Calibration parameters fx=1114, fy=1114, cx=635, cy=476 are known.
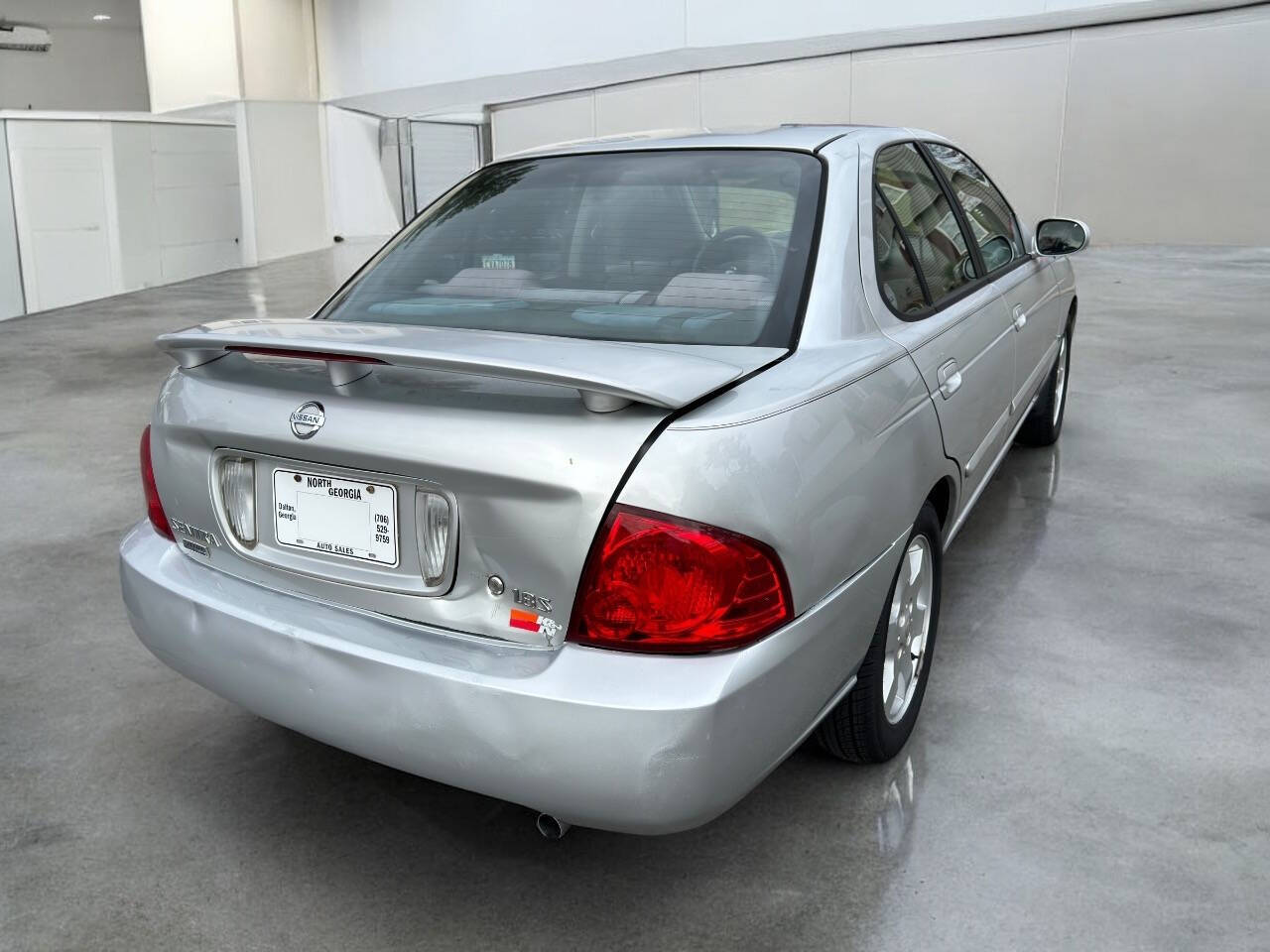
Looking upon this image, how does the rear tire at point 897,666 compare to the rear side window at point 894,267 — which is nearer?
the rear tire at point 897,666

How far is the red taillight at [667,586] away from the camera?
1763 millimetres

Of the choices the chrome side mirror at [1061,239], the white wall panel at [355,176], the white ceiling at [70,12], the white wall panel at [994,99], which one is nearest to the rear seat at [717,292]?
the chrome side mirror at [1061,239]

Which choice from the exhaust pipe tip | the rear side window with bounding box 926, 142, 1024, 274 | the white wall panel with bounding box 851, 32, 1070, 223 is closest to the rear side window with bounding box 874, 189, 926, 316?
the rear side window with bounding box 926, 142, 1024, 274

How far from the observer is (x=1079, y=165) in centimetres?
1392

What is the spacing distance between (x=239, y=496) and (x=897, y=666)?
1.50 metres

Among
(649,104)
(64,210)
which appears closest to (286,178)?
(649,104)

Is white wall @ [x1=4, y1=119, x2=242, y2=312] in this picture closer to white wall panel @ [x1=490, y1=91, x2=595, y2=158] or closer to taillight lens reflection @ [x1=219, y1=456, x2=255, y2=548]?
white wall panel @ [x1=490, y1=91, x2=595, y2=158]

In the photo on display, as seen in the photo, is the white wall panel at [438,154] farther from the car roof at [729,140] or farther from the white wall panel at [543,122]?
the car roof at [729,140]

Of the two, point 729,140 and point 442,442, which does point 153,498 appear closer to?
point 442,442

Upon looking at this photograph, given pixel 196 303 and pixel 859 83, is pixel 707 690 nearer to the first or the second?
pixel 196 303

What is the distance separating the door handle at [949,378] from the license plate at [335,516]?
1371 mm

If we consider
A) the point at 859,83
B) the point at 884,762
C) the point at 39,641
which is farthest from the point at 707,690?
the point at 859,83

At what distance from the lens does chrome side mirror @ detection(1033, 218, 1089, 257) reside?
14.0 ft

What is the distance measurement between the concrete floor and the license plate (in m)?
0.71
